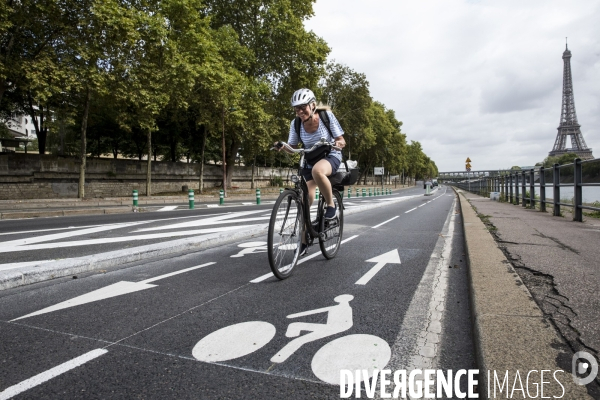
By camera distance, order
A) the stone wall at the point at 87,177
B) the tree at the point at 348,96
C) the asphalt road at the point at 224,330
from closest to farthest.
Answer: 1. the asphalt road at the point at 224,330
2. the stone wall at the point at 87,177
3. the tree at the point at 348,96

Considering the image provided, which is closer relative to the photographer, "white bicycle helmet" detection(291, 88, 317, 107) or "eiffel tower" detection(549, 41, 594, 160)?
"white bicycle helmet" detection(291, 88, 317, 107)

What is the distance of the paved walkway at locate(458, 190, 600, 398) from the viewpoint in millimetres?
A: 2329

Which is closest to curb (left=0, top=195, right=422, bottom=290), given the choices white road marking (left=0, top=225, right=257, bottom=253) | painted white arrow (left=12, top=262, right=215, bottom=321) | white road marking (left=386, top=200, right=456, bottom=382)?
painted white arrow (left=12, top=262, right=215, bottom=321)

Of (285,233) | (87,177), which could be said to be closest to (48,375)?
(285,233)

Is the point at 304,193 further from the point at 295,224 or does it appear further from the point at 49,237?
the point at 49,237

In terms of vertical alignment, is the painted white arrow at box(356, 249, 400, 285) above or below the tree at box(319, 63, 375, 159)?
below

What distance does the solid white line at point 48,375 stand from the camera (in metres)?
1.93

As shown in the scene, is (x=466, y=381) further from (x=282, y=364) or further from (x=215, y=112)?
(x=215, y=112)

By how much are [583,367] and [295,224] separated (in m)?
3.04

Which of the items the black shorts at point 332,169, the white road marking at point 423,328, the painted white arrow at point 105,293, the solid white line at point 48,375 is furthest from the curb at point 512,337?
the painted white arrow at point 105,293

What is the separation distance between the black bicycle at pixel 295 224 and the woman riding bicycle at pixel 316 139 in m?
0.14

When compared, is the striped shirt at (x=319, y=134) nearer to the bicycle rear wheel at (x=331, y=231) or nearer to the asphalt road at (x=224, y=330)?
the bicycle rear wheel at (x=331, y=231)

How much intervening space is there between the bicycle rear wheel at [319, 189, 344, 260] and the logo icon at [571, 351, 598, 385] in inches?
128

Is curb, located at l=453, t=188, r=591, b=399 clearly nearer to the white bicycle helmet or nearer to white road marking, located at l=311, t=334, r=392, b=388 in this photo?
white road marking, located at l=311, t=334, r=392, b=388
